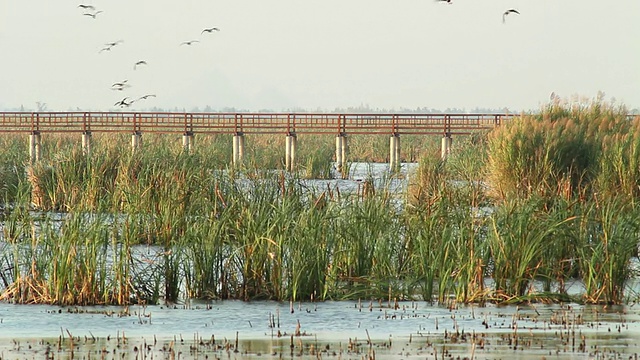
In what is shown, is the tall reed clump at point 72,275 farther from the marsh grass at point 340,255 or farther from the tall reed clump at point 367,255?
the tall reed clump at point 367,255

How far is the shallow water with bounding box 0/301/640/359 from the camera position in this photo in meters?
10.2

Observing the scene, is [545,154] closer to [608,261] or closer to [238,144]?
[608,261]

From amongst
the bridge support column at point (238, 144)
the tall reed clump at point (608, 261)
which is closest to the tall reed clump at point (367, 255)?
the tall reed clump at point (608, 261)

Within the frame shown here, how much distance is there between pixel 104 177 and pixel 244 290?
9929 mm

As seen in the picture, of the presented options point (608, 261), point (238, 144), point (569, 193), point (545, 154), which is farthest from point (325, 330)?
point (238, 144)

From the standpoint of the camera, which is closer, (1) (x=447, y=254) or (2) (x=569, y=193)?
(1) (x=447, y=254)

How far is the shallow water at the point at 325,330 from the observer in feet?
33.6

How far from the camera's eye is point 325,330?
37.4ft

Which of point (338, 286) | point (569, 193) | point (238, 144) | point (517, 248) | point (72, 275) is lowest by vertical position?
point (338, 286)

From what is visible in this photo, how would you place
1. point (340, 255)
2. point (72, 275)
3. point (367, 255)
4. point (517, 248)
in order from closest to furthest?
point (72, 275) < point (517, 248) < point (340, 255) < point (367, 255)

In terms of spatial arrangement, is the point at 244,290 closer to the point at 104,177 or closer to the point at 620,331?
the point at 620,331

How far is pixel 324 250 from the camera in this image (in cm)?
1326

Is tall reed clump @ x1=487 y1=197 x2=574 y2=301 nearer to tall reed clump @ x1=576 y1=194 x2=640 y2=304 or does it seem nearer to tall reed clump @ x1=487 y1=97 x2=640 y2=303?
tall reed clump @ x1=487 y1=97 x2=640 y2=303

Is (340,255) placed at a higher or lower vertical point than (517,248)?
lower
